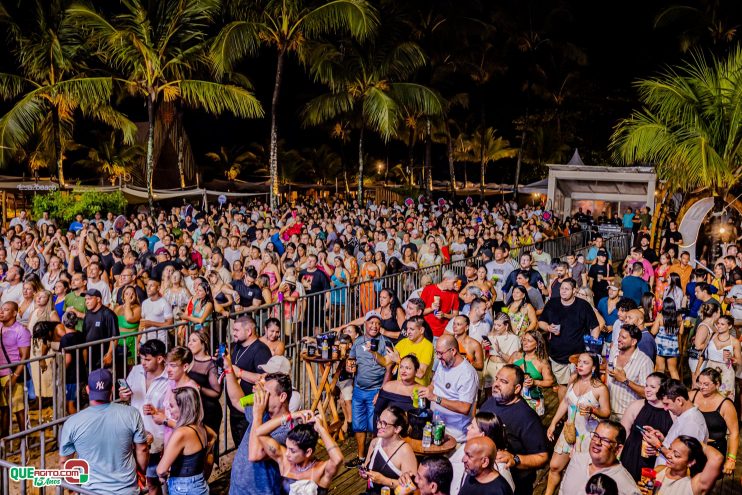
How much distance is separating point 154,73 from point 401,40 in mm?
10727

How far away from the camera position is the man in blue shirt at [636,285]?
1055 centimetres

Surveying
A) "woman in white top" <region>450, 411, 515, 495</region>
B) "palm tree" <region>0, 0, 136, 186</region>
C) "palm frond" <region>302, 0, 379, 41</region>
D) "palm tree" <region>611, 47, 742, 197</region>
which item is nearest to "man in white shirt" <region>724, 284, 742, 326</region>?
"palm tree" <region>611, 47, 742, 197</region>

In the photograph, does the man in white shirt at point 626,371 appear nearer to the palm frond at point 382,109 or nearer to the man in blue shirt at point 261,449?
the man in blue shirt at point 261,449

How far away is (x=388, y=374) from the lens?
22.2ft

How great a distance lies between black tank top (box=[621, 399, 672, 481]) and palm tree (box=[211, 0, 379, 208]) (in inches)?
744

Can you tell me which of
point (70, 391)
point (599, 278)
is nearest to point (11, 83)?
point (70, 391)

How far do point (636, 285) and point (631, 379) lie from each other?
430 cm

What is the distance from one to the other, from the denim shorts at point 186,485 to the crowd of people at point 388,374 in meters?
0.02

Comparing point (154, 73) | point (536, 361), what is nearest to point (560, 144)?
point (154, 73)

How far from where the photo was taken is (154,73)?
22.2 meters

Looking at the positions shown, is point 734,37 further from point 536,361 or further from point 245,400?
point 245,400

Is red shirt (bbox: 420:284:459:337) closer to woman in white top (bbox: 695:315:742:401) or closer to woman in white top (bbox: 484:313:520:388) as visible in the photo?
woman in white top (bbox: 484:313:520:388)

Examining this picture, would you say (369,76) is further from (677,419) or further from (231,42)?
(677,419)

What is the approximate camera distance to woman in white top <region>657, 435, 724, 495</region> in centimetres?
462
